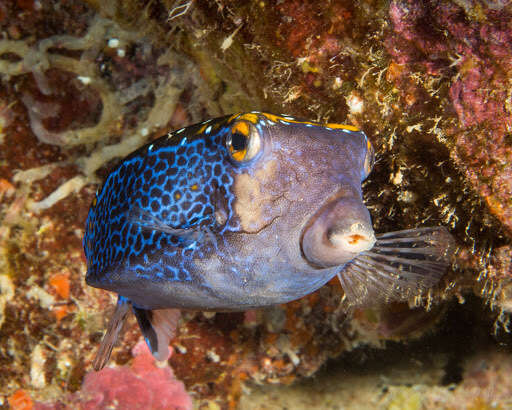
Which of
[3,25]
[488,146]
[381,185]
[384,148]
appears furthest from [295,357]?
[3,25]

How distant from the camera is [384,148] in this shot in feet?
8.50

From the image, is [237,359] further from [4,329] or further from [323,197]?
[323,197]

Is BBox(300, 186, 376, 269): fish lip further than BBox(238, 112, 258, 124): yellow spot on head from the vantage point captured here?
No

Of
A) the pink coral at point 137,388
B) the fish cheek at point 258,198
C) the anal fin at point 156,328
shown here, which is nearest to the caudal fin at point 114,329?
the anal fin at point 156,328

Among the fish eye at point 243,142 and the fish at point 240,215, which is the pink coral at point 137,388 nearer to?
the fish at point 240,215

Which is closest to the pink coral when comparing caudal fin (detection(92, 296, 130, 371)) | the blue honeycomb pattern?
caudal fin (detection(92, 296, 130, 371))

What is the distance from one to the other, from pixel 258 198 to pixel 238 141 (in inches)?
11.2

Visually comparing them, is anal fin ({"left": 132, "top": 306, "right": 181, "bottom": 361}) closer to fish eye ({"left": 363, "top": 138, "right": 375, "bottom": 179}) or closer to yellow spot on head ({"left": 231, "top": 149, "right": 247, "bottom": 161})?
yellow spot on head ({"left": 231, "top": 149, "right": 247, "bottom": 161})

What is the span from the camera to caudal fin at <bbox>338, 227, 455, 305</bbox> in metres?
2.37

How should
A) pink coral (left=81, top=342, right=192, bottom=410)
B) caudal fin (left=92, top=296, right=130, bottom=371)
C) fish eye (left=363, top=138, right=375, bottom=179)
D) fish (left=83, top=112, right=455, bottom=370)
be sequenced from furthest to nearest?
pink coral (left=81, top=342, right=192, bottom=410)
caudal fin (left=92, top=296, right=130, bottom=371)
fish eye (left=363, top=138, right=375, bottom=179)
fish (left=83, top=112, right=455, bottom=370)

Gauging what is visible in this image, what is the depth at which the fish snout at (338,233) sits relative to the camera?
150cm

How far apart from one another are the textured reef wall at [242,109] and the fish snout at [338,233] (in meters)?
1.07

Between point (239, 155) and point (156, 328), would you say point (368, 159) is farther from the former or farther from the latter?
point (156, 328)

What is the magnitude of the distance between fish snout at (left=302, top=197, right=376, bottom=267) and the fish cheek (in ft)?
0.62
